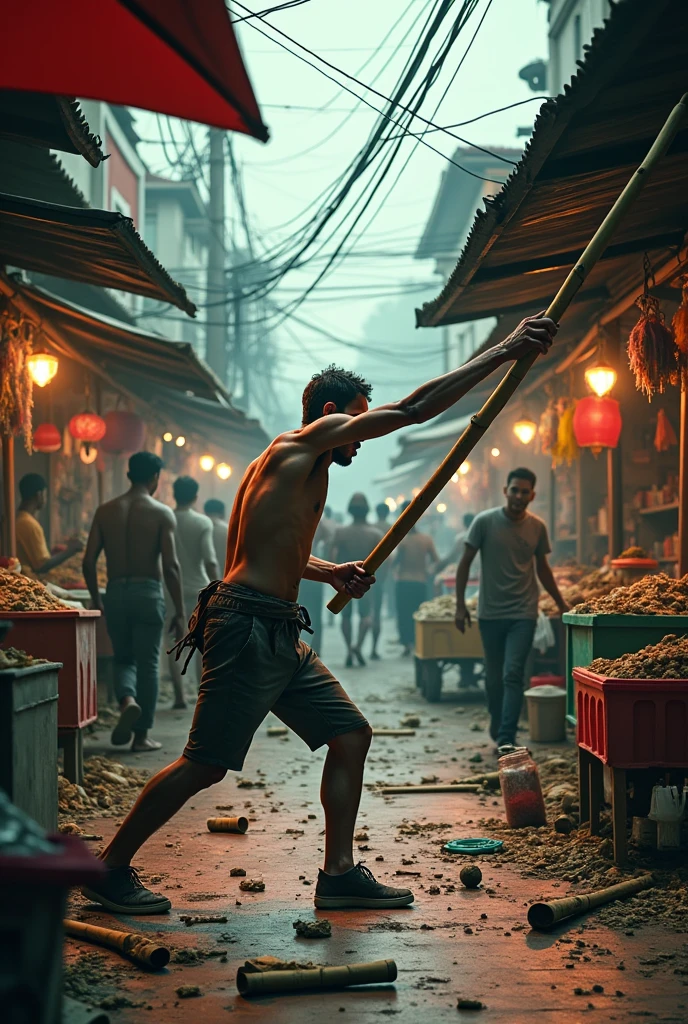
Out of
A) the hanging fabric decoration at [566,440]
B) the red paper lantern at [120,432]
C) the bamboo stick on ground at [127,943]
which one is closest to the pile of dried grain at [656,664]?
the bamboo stick on ground at [127,943]

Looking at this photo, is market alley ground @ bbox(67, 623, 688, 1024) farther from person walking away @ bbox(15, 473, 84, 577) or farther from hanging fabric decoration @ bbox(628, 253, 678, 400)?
person walking away @ bbox(15, 473, 84, 577)

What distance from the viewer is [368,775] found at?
8953 millimetres

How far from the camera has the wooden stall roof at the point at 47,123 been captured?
671 cm

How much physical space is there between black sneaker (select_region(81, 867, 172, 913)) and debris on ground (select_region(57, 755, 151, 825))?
6.22 feet

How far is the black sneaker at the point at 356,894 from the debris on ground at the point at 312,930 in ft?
1.35

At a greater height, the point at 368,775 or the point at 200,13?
the point at 200,13

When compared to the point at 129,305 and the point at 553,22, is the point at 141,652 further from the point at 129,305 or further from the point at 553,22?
the point at 553,22

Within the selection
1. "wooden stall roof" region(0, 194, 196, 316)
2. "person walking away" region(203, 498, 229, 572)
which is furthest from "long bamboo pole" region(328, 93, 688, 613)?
"person walking away" region(203, 498, 229, 572)

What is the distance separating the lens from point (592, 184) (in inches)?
294

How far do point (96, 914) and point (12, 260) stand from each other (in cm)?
663

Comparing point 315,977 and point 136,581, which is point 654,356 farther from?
point 315,977

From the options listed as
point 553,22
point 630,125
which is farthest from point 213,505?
point 553,22

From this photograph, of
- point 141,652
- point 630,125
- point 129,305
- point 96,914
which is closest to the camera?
point 96,914

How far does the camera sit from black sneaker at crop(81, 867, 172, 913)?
493 cm
